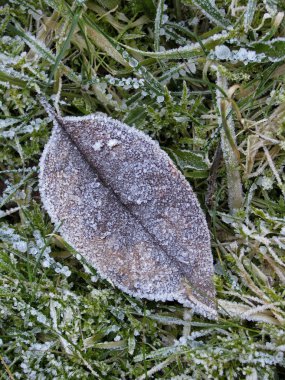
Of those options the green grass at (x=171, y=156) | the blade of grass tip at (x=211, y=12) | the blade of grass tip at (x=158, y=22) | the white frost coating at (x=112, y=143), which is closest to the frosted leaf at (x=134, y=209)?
the white frost coating at (x=112, y=143)

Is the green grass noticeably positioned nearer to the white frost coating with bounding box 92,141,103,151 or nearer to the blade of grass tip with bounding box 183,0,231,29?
the blade of grass tip with bounding box 183,0,231,29

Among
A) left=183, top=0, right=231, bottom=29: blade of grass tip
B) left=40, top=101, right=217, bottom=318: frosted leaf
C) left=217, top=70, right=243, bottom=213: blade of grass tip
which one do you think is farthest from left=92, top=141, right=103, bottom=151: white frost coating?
left=183, top=0, right=231, bottom=29: blade of grass tip

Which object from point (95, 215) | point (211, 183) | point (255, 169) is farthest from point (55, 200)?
point (255, 169)

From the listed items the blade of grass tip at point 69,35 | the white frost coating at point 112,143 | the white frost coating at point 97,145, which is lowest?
the white frost coating at point 112,143

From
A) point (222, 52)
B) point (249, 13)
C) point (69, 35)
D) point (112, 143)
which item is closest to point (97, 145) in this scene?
point (112, 143)

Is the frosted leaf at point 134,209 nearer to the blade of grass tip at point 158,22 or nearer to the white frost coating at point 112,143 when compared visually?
the white frost coating at point 112,143

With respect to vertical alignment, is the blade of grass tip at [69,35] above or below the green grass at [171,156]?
above
